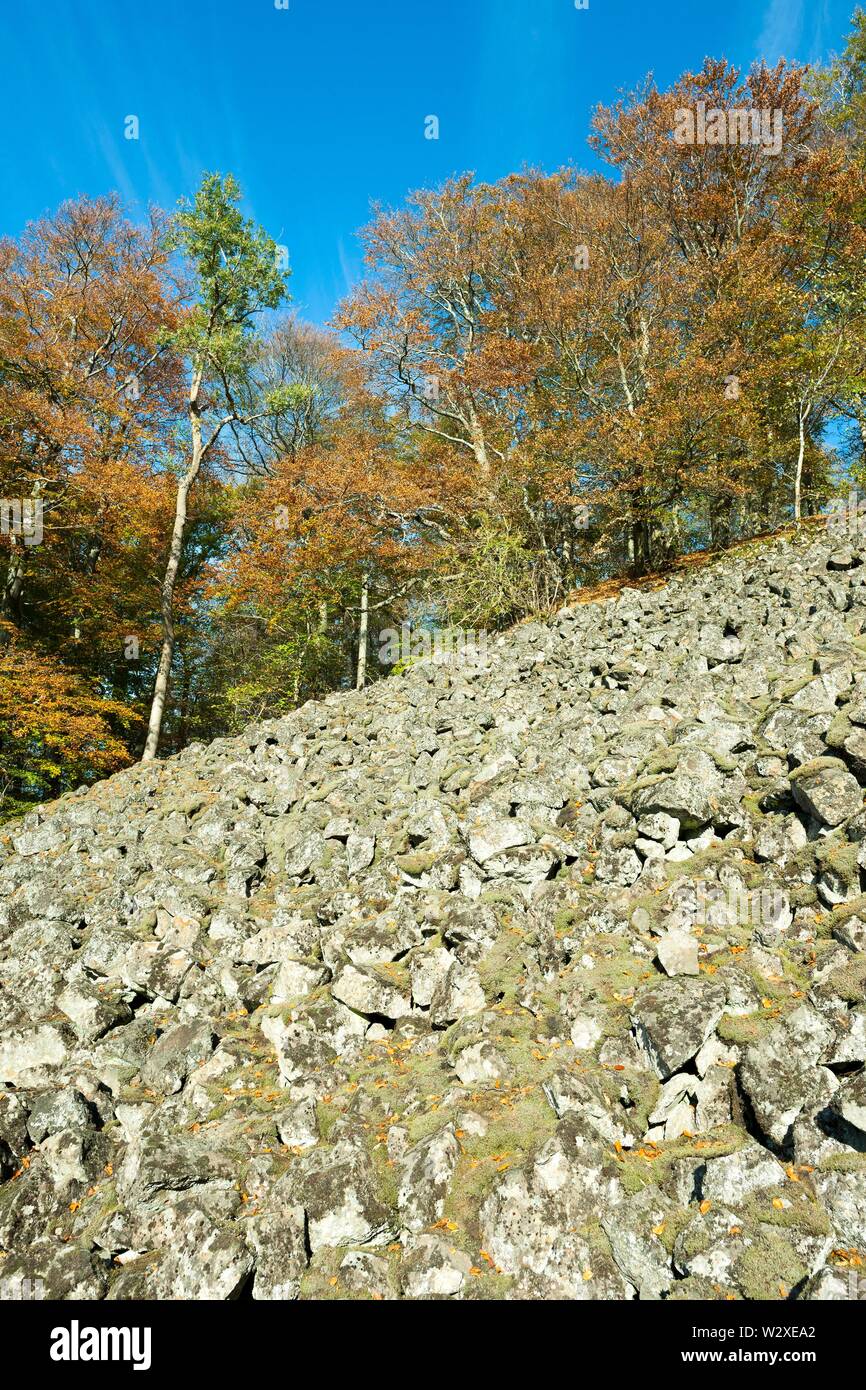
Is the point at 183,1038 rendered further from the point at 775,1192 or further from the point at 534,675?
the point at 534,675

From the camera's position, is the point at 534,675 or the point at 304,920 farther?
the point at 534,675

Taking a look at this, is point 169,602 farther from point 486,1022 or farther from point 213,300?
point 486,1022

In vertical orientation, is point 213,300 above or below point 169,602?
above

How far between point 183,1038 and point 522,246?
28.9 m

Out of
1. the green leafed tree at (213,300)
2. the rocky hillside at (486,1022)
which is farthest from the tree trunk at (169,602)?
the rocky hillside at (486,1022)

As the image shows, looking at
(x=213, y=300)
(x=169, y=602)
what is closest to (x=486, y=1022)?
(x=169, y=602)

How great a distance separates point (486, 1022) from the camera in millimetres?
5254

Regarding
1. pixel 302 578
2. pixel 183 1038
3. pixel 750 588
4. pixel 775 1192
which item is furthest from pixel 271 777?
pixel 302 578

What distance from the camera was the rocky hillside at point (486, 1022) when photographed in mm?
3750

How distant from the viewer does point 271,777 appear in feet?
37.4

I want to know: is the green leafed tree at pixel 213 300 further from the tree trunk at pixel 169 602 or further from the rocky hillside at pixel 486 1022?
the rocky hillside at pixel 486 1022

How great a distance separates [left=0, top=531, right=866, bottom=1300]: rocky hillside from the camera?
3.75m

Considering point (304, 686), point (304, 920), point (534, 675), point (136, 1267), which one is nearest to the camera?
point (136, 1267)

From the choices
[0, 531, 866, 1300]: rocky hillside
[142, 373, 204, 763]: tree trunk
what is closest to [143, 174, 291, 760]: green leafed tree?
[142, 373, 204, 763]: tree trunk
